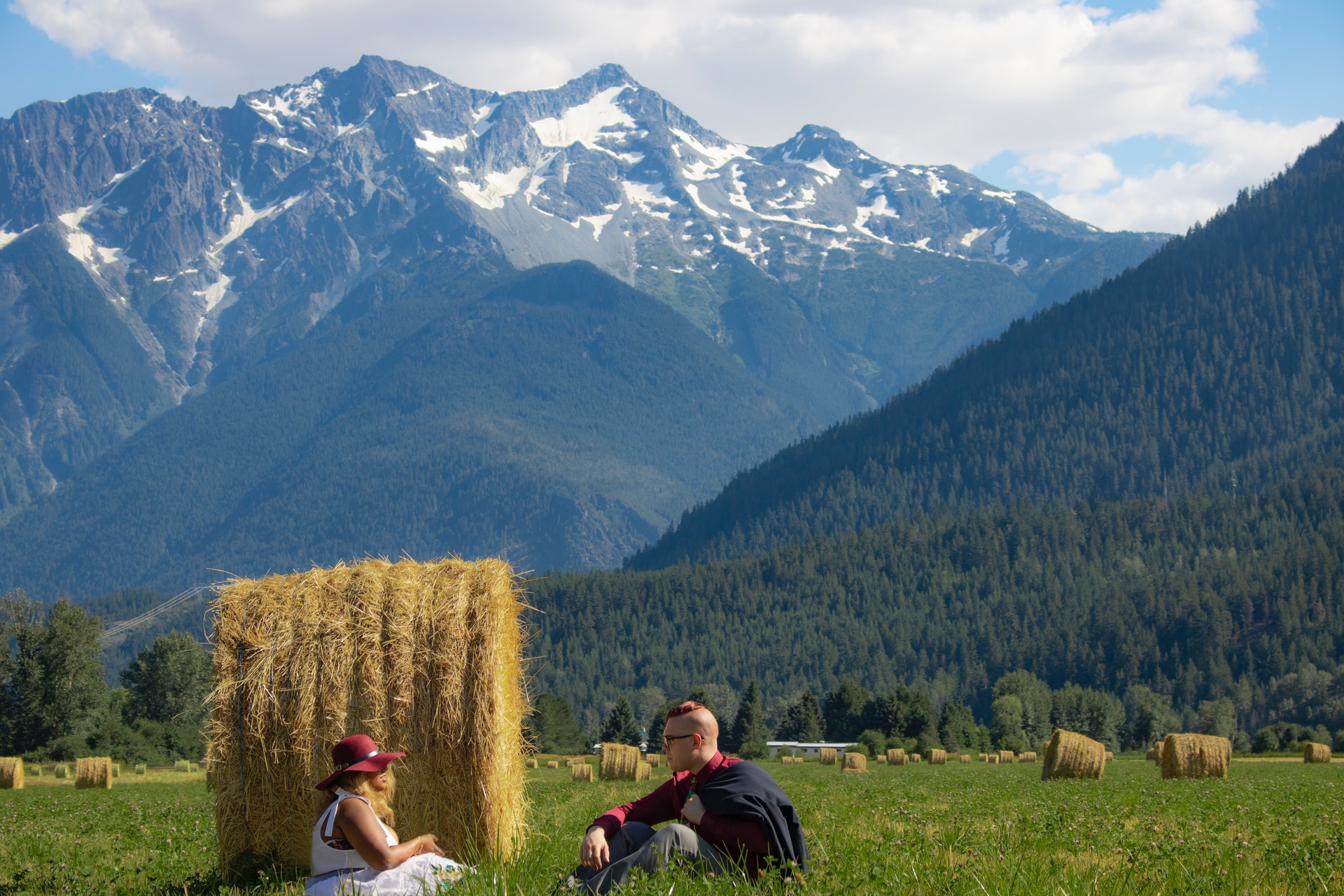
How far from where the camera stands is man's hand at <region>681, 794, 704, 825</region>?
34.1 feet

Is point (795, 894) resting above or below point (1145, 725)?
above

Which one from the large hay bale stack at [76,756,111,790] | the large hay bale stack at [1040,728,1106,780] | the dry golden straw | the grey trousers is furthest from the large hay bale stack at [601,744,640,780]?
the dry golden straw

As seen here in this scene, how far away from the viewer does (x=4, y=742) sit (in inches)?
2992

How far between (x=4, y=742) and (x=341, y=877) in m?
76.9

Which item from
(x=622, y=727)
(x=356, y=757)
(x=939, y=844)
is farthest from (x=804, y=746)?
(x=356, y=757)

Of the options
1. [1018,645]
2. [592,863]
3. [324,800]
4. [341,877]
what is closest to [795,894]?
[592,863]

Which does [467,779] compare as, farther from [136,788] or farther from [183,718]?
[183,718]

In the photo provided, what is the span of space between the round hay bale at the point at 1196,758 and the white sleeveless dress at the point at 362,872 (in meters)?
30.7

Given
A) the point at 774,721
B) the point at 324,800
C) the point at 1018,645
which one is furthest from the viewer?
the point at 1018,645

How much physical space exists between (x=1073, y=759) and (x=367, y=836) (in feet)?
101

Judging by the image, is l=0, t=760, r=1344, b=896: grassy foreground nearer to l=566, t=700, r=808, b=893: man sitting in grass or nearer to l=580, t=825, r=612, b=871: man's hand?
l=566, t=700, r=808, b=893: man sitting in grass

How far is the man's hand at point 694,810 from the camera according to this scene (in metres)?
10.4

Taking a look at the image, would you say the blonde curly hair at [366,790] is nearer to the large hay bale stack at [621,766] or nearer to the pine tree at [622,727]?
the large hay bale stack at [621,766]

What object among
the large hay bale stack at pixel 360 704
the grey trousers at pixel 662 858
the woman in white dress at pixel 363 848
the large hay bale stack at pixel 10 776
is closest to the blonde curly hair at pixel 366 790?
the woman in white dress at pixel 363 848
